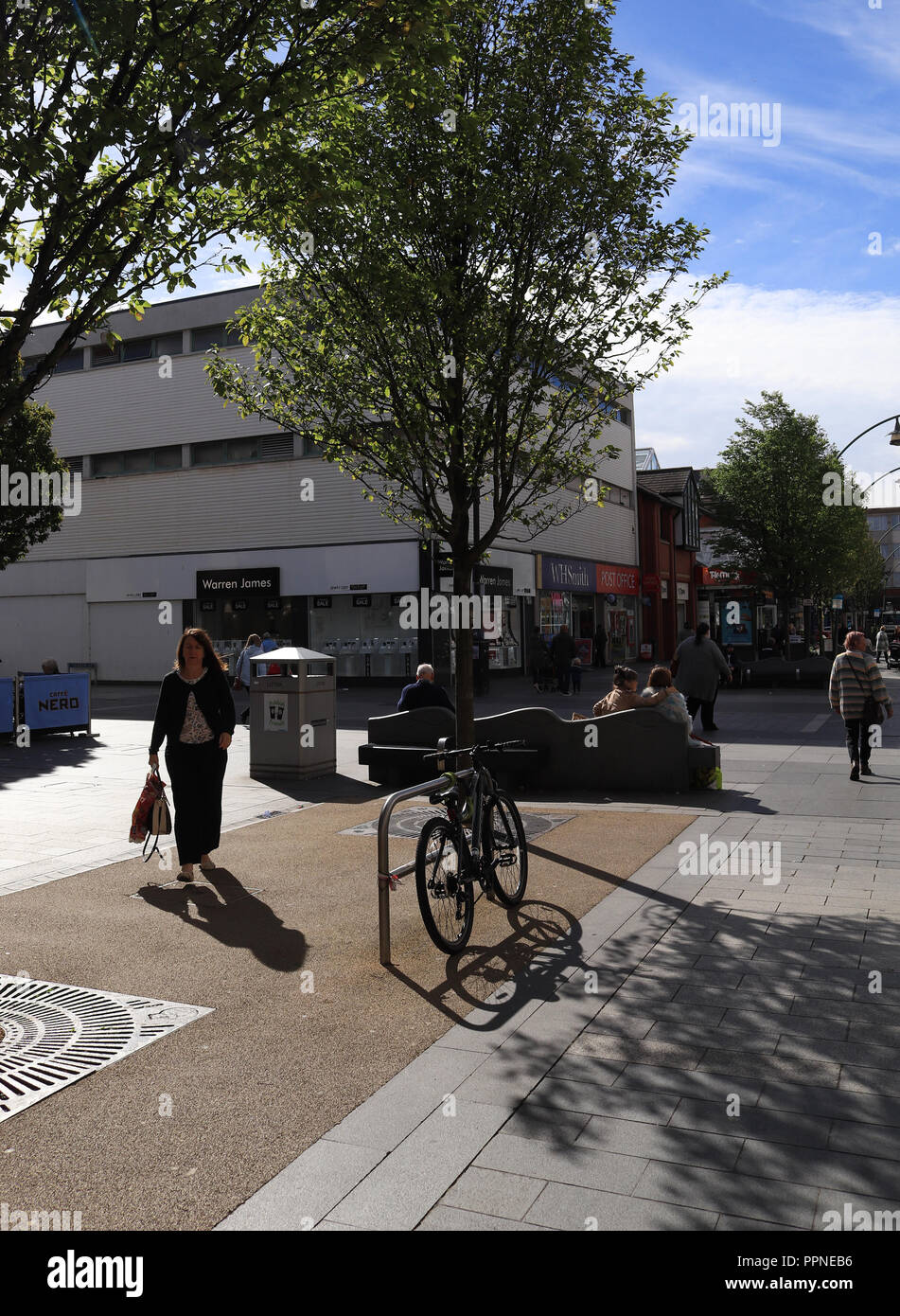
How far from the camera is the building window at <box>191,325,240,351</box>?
33188mm

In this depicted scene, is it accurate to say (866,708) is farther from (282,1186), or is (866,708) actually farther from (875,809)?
(282,1186)

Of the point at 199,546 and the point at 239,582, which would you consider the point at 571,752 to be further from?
the point at 199,546

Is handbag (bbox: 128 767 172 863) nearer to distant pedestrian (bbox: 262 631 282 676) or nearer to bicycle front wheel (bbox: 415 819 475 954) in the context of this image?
bicycle front wheel (bbox: 415 819 475 954)

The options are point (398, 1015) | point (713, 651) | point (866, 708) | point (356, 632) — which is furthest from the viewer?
point (356, 632)

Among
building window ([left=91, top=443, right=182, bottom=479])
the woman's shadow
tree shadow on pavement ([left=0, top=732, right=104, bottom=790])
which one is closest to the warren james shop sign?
building window ([left=91, top=443, right=182, bottom=479])

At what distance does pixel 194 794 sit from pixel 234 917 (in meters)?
1.31

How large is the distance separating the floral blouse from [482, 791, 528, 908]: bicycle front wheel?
2.33 m

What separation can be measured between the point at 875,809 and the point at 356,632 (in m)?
23.5

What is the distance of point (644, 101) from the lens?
867 cm

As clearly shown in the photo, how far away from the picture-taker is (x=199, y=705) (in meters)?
7.68

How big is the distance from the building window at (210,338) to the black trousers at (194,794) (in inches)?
1088

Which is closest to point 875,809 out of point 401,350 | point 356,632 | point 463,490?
point 463,490

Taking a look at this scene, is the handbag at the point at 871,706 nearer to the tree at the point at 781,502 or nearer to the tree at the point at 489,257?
→ the tree at the point at 489,257

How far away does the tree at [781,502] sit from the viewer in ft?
133
